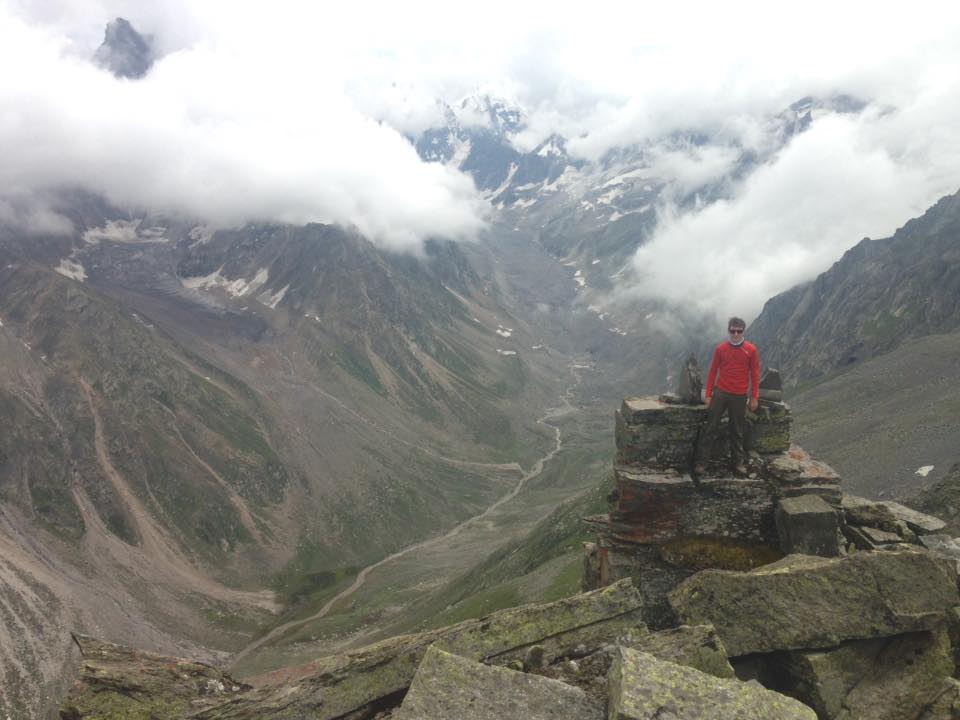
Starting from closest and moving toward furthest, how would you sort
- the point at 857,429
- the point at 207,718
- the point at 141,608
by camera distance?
the point at 207,718 < the point at 857,429 < the point at 141,608

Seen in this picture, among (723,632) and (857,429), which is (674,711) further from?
(857,429)

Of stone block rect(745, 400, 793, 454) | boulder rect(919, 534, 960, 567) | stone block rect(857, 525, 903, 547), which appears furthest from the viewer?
stone block rect(745, 400, 793, 454)

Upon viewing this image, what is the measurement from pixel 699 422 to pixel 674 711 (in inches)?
515

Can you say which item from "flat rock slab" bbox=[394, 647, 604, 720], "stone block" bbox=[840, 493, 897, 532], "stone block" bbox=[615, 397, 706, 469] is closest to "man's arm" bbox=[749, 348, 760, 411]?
"stone block" bbox=[615, 397, 706, 469]

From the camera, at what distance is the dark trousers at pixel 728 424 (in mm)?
20266

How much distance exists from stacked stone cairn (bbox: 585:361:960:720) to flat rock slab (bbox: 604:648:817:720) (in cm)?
392

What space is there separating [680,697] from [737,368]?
507 inches

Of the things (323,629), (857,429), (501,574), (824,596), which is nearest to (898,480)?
(857,429)

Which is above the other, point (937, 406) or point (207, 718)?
point (937, 406)

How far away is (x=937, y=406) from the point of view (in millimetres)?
113938

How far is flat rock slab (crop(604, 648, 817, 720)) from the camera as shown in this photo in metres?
9.16

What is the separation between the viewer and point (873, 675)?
44.9 feet

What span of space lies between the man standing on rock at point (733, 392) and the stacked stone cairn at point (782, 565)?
37 cm

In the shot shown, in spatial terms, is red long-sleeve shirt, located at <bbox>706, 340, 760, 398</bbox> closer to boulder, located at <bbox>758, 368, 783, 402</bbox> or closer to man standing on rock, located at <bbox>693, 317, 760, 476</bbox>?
man standing on rock, located at <bbox>693, 317, 760, 476</bbox>
